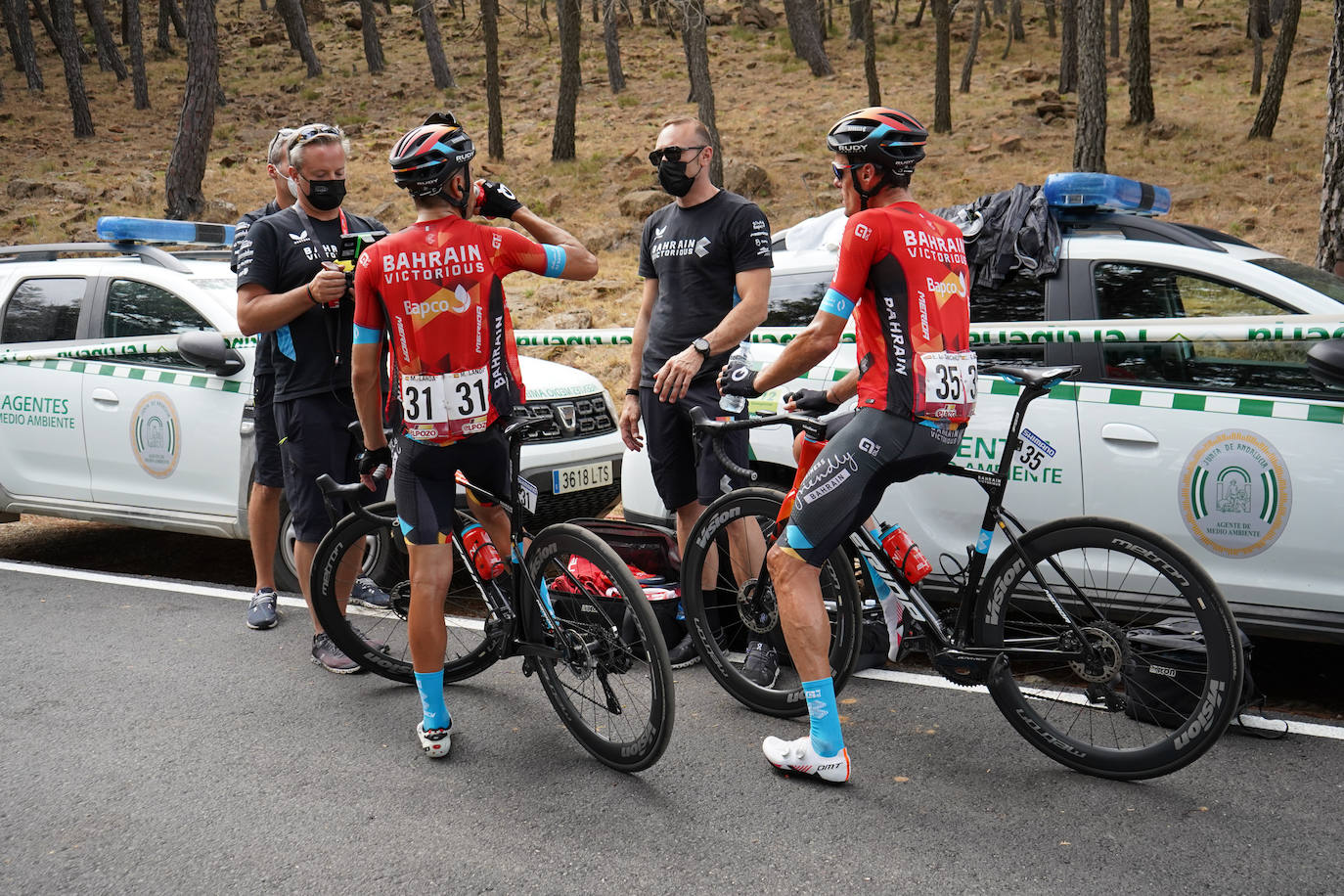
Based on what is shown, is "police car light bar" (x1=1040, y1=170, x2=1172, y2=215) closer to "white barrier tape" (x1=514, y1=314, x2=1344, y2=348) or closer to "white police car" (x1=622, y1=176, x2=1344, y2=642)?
"white police car" (x1=622, y1=176, x2=1344, y2=642)

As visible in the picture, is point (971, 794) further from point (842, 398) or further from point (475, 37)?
point (475, 37)

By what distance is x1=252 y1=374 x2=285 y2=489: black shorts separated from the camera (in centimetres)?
526

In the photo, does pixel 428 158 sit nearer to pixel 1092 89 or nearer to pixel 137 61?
pixel 1092 89

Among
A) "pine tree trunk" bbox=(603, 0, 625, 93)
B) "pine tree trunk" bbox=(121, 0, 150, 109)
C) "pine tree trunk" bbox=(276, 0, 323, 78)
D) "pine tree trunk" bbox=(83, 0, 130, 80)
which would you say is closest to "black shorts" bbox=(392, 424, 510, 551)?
"pine tree trunk" bbox=(603, 0, 625, 93)

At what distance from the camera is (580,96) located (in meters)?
32.7

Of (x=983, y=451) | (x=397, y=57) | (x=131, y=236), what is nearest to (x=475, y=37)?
(x=397, y=57)

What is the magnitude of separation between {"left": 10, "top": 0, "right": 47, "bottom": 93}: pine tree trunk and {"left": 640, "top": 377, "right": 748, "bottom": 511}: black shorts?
3932cm

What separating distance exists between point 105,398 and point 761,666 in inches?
170

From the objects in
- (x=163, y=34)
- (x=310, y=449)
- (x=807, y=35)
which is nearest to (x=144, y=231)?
(x=310, y=449)

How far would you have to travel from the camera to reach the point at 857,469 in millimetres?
3555

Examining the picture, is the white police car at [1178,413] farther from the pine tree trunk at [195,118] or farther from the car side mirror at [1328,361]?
the pine tree trunk at [195,118]

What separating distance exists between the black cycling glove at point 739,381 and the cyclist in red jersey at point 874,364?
0.09m

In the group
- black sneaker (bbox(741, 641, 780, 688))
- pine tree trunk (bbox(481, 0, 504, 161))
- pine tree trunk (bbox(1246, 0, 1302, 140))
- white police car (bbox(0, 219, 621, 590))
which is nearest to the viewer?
black sneaker (bbox(741, 641, 780, 688))

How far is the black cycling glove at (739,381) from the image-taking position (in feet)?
12.5
